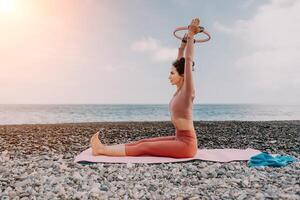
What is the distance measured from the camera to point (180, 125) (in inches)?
351

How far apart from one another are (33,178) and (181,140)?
130 inches

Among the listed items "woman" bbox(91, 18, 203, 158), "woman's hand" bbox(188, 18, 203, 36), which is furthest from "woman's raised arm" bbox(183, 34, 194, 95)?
"woman's hand" bbox(188, 18, 203, 36)

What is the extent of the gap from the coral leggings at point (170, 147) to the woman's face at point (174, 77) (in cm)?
110

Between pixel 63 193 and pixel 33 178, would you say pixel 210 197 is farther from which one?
pixel 33 178

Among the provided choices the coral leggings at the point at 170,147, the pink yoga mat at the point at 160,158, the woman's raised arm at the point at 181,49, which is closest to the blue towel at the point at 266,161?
the pink yoga mat at the point at 160,158

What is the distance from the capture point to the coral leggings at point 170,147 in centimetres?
879

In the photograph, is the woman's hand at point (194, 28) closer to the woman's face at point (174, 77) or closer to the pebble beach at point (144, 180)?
the woman's face at point (174, 77)

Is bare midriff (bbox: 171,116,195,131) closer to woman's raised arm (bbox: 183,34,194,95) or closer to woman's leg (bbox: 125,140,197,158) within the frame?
woman's leg (bbox: 125,140,197,158)

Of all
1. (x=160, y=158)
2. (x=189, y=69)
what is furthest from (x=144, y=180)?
(x=189, y=69)

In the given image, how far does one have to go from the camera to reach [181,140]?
29.2ft

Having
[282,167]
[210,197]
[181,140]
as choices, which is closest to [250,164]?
[282,167]

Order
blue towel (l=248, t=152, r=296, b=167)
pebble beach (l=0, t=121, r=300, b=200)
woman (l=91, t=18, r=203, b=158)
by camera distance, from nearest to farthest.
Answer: pebble beach (l=0, t=121, r=300, b=200)
blue towel (l=248, t=152, r=296, b=167)
woman (l=91, t=18, r=203, b=158)

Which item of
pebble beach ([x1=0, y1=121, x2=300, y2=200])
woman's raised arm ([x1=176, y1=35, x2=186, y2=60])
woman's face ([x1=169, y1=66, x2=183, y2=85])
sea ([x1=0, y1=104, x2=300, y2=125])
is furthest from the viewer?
sea ([x1=0, y1=104, x2=300, y2=125])

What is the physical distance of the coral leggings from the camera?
8789 millimetres
